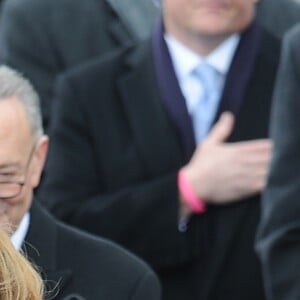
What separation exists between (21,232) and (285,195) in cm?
70

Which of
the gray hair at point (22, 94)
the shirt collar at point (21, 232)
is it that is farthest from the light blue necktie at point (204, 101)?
the shirt collar at point (21, 232)

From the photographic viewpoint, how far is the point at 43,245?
3.66 metres

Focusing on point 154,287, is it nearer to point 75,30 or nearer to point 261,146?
point 261,146

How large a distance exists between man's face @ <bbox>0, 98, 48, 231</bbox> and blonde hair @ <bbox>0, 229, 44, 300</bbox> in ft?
2.52

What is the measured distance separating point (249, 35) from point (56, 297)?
1.28m

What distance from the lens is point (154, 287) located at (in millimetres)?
3623

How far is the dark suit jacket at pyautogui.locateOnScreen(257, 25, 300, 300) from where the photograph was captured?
3910 millimetres

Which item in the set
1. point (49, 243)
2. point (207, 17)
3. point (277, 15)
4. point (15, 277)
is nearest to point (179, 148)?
point (207, 17)

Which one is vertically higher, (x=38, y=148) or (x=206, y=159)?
(x=38, y=148)

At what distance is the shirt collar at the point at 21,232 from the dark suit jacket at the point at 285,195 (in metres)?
0.65

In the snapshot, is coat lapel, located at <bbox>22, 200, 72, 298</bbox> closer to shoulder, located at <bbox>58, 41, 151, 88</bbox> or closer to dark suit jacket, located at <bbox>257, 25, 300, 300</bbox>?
dark suit jacket, located at <bbox>257, 25, 300, 300</bbox>

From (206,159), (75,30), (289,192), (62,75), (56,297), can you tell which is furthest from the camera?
(75,30)

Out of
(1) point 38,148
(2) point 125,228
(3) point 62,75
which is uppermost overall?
(1) point 38,148

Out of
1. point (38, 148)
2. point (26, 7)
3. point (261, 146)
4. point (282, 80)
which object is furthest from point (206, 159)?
point (26, 7)
